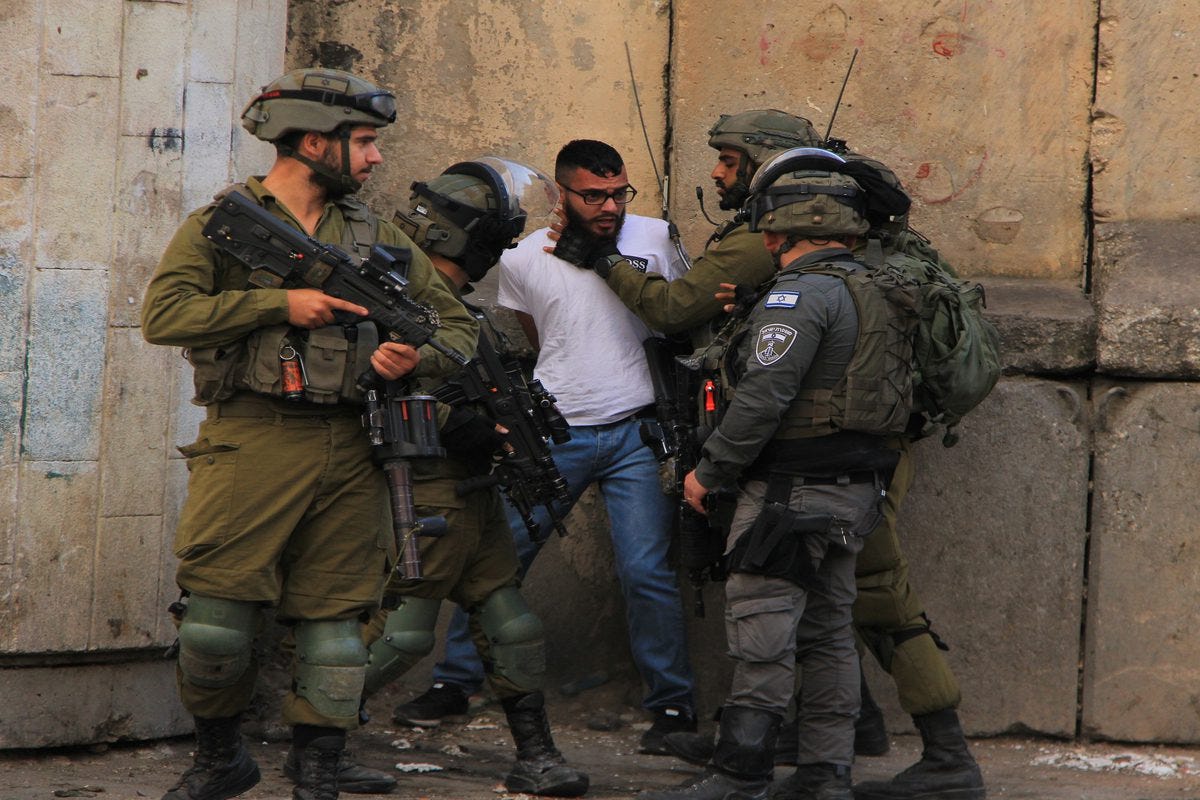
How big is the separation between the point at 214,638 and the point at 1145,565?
2968 millimetres

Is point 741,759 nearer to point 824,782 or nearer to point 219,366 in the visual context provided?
point 824,782

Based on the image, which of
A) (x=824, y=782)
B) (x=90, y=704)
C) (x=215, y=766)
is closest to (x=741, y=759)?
(x=824, y=782)

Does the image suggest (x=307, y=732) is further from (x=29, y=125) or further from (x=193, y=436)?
(x=29, y=125)

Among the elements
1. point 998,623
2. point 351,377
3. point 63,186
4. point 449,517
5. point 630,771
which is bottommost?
point 630,771

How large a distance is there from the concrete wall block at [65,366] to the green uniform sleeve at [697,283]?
5.26 ft

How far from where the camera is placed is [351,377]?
4.11 meters

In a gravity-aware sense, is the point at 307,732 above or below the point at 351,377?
below

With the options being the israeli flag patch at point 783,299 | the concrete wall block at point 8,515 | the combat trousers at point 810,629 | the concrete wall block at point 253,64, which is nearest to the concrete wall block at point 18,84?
the concrete wall block at point 253,64

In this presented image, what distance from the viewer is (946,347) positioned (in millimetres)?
4559

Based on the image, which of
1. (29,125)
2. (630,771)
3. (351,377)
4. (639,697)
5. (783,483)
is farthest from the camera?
(639,697)

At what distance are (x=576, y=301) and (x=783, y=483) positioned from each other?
124 centimetres

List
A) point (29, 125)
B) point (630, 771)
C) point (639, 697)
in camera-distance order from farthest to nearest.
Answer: point (639, 697) → point (630, 771) → point (29, 125)

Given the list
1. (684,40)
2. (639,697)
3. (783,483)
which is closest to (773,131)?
(684,40)

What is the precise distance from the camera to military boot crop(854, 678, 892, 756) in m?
5.32
